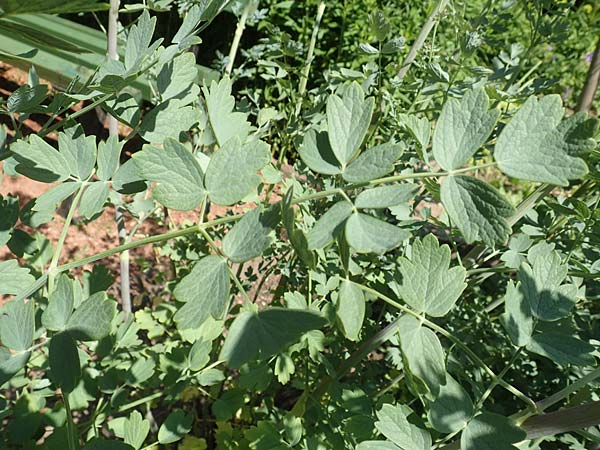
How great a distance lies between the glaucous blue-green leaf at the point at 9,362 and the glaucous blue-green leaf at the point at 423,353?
1.58ft

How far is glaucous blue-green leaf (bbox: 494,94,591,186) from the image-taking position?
1.74ft

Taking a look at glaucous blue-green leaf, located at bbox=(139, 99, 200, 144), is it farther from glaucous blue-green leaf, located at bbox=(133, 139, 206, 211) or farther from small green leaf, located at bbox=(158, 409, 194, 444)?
small green leaf, located at bbox=(158, 409, 194, 444)

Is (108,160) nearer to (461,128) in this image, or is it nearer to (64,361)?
(64,361)

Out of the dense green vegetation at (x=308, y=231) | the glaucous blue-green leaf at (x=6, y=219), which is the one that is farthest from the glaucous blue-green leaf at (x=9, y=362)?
the glaucous blue-green leaf at (x=6, y=219)

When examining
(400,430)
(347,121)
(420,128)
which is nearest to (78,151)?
(347,121)

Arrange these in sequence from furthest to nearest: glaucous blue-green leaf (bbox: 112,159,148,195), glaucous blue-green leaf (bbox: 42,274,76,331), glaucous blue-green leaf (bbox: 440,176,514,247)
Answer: glaucous blue-green leaf (bbox: 112,159,148,195), glaucous blue-green leaf (bbox: 42,274,76,331), glaucous blue-green leaf (bbox: 440,176,514,247)

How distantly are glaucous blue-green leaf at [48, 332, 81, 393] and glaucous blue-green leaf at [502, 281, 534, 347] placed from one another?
1.91 feet

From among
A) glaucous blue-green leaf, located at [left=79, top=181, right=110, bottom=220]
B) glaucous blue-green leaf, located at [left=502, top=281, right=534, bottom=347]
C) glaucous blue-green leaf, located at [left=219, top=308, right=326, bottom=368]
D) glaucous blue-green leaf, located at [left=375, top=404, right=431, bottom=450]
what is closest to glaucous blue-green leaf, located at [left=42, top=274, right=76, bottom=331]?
glaucous blue-green leaf, located at [left=79, top=181, right=110, bottom=220]

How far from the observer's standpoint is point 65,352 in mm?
658

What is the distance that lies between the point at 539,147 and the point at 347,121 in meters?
0.21

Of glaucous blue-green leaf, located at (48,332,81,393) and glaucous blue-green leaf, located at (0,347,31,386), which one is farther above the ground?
glaucous blue-green leaf, located at (48,332,81,393)

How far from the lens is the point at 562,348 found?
0.75 metres

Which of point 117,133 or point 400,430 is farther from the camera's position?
point 117,133

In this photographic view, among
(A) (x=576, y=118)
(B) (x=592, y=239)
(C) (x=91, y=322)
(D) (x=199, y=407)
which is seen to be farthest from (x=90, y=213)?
(D) (x=199, y=407)
